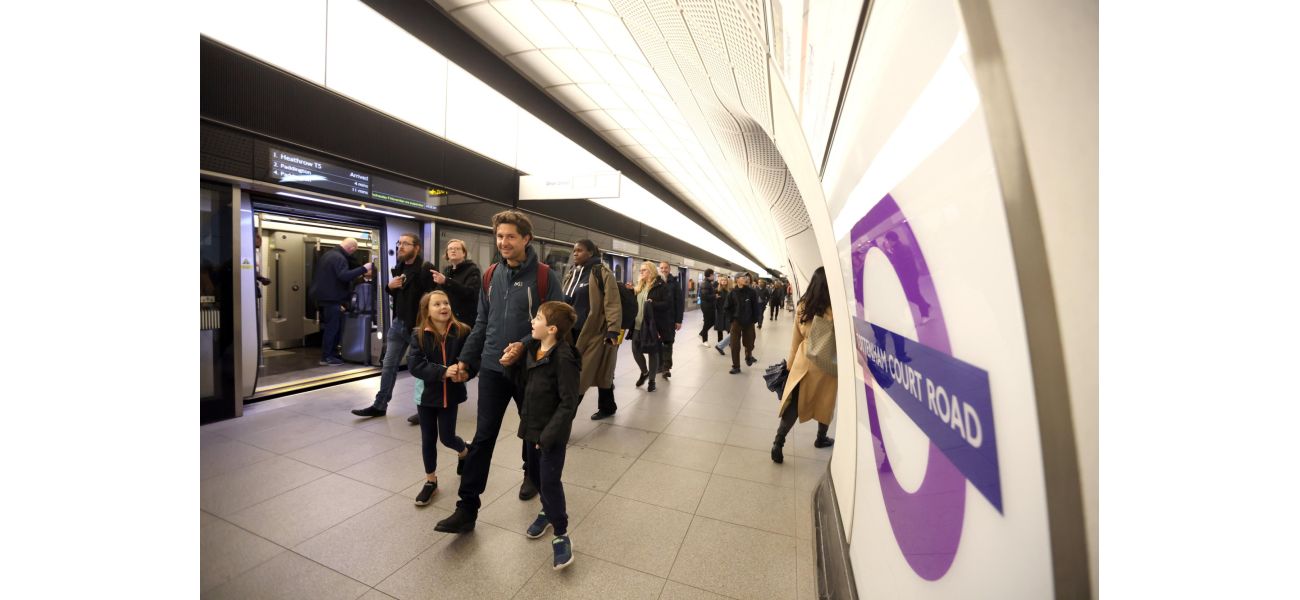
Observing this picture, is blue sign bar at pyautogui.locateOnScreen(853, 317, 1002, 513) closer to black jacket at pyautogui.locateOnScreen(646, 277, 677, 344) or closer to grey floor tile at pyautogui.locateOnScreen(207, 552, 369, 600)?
grey floor tile at pyautogui.locateOnScreen(207, 552, 369, 600)

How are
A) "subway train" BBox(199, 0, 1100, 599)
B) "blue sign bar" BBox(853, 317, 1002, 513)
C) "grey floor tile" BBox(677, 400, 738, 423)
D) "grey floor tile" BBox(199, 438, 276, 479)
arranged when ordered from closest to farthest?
"subway train" BBox(199, 0, 1100, 599) → "blue sign bar" BBox(853, 317, 1002, 513) → "grey floor tile" BBox(199, 438, 276, 479) → "grey floor tile" BBox(677, 400, 738, 423)

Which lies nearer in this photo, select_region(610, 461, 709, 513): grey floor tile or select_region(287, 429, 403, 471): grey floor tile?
select_region(610, 461, 709, 513): grey floor tile

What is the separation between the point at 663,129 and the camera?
6688mm

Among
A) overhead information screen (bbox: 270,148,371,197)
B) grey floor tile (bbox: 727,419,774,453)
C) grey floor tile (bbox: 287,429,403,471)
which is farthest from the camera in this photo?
overhead information screen (bbox: 270,148,371,197)

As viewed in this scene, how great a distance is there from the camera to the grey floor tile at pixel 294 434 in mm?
3463

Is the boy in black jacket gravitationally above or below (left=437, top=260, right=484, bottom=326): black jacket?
below

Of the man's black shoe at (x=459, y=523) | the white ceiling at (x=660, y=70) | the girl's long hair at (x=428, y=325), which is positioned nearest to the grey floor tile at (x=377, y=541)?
the man's black shoe at (x=459, y=523)

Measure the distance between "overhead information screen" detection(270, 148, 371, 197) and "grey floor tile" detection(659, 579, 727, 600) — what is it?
4972mm

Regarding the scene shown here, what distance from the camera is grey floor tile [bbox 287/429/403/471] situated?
10.4ft

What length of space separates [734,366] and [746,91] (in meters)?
4.71

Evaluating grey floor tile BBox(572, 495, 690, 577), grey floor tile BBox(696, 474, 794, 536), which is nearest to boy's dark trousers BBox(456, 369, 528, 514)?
grey floor tile BBox(572, 495, 690, 577)

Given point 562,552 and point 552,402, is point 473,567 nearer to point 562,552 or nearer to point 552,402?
point 562,552
